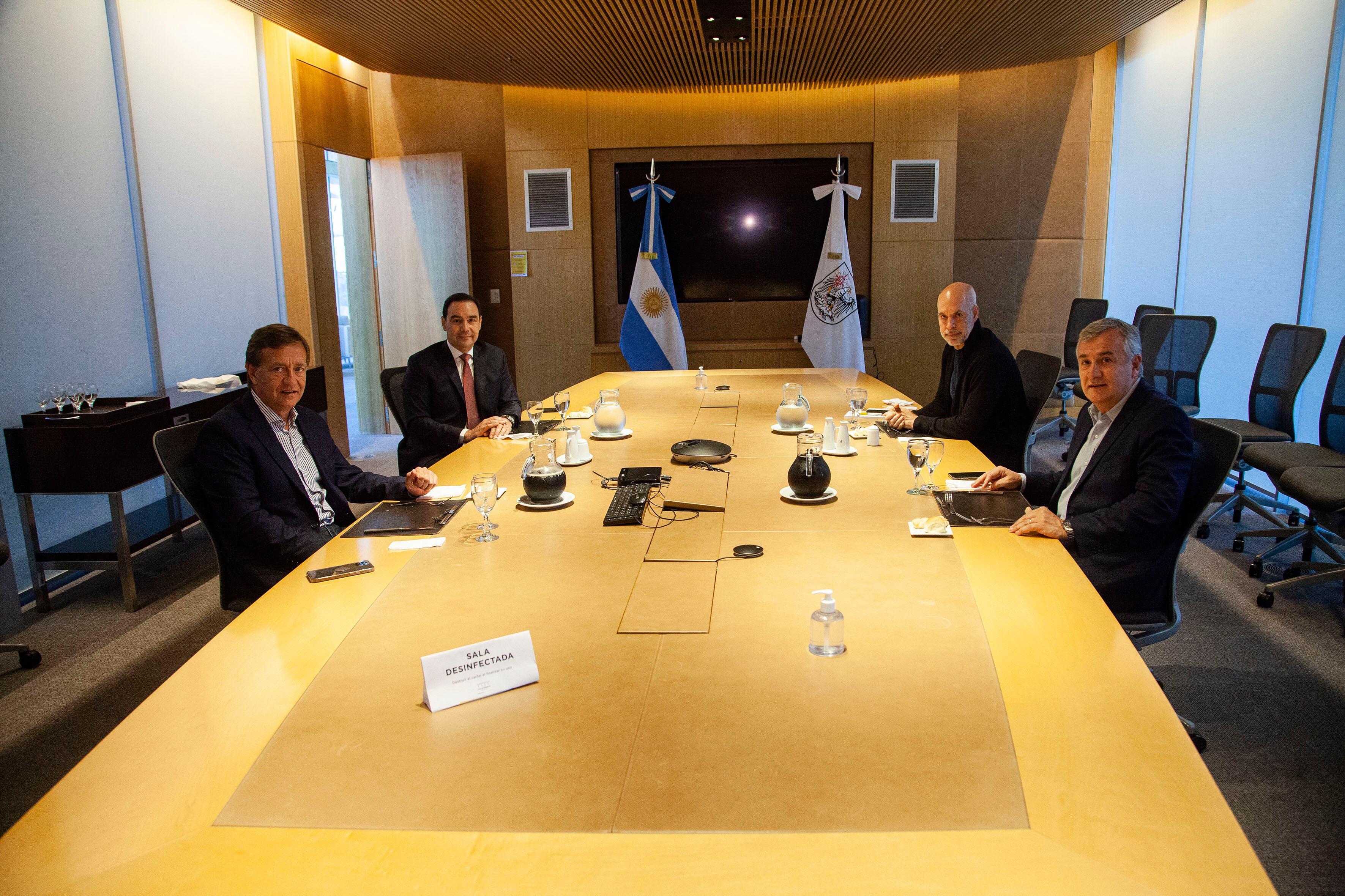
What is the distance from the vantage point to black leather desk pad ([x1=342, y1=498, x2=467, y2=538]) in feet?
7.79

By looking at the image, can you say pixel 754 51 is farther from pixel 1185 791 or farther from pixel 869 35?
pixel 1185 791

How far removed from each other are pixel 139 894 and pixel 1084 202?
8155 millimetres

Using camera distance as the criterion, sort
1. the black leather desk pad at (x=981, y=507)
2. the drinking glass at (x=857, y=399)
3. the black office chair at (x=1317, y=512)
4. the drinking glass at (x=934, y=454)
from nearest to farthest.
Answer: the black leather desk pad at (x=981, y=507)
the drinking glass at (x=934, y=454)
the black office chair at (x=1317, y=512)
the drinking glass at (x=857, y=399)

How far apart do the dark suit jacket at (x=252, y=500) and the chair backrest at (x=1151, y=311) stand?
17.6ft

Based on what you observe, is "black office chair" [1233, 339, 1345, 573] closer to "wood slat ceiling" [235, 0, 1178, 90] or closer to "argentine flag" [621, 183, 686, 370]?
"wood slat ceiling" [235, 0, 1178, 90]

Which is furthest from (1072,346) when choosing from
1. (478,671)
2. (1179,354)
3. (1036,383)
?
(478,671)

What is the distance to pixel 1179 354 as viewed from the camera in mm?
5461

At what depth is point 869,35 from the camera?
19.4 ft

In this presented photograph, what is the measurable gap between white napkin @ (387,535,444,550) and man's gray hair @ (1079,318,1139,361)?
1.87 m

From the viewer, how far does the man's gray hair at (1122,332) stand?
8.54ft

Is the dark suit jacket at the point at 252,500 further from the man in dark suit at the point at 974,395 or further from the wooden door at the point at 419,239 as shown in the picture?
the wooden door at the point at 419,239

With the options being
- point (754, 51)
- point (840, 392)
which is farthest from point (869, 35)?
point (840, 392)

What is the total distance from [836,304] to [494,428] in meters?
4.46

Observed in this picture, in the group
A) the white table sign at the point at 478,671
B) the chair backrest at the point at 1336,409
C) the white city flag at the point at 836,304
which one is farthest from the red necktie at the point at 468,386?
the chair backrest at the point at 1336,409
